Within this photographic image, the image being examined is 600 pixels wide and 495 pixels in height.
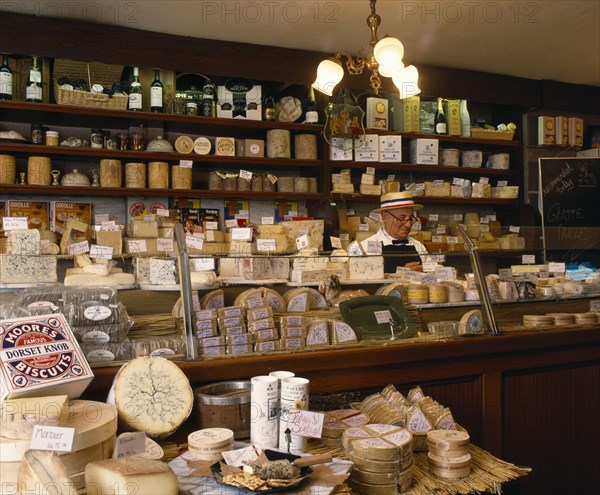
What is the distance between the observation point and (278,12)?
174 inches

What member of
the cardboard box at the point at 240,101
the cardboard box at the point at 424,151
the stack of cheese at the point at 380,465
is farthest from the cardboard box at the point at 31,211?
the stack of cheese at the point at 380,465

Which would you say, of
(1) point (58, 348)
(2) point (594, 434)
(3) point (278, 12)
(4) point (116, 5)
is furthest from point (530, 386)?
(4) point (116, 5)

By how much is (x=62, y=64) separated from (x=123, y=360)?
346 cm

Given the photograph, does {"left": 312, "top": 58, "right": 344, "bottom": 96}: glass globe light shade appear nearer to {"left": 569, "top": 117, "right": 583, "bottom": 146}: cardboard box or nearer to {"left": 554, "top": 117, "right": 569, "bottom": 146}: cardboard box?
{"left": 554, "top": 117, "right": 569, "bottom": 146}: cardboard box

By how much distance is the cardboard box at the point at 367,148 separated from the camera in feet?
17.8

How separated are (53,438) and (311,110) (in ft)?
14.5

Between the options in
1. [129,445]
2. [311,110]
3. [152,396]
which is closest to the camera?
[129,445]

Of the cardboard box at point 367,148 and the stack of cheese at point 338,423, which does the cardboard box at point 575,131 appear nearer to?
the cardboard box at point 367,148

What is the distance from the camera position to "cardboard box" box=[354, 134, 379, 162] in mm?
5434

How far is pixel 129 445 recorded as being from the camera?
57.4 inches

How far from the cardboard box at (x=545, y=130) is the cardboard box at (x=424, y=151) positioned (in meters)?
1.31

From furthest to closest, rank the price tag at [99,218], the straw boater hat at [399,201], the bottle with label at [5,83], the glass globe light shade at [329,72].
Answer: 1. the price tag at [99,218]
2. the straw boater hat at [399,201]
3. the bottle with label at [5,83]
4. the glass globe light shade at [329,72]

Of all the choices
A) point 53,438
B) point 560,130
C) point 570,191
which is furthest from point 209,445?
point 560,130

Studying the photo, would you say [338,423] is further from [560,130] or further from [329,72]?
[560,130]
